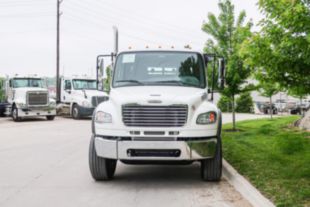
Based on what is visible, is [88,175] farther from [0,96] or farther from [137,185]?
[0,96]

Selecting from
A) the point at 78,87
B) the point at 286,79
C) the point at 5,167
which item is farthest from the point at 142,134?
the point at 78,87

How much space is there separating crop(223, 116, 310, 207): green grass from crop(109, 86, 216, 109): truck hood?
1690mm

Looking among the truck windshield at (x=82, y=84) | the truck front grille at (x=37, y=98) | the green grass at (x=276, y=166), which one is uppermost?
the truck windshield at (x=82, y=84)

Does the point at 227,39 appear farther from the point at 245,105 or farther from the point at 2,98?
the point at 245,105

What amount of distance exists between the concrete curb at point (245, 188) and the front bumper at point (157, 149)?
0.71 meters

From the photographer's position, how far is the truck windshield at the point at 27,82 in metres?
28.6

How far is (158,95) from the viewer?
769 cm

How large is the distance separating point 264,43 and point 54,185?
17.2 ft

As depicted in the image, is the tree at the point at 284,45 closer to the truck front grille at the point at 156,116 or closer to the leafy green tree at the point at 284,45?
the leafy green tree at the point at 284,45

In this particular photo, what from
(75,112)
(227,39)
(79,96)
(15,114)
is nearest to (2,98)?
(15,114)

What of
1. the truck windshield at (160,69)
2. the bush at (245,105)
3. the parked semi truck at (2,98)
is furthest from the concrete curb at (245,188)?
the bush at (245,105)

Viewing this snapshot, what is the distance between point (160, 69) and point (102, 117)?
5.62ft

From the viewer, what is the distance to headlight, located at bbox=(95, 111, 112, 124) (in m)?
7.66

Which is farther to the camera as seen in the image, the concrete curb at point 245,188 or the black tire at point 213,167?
the black tire at point 213,167
